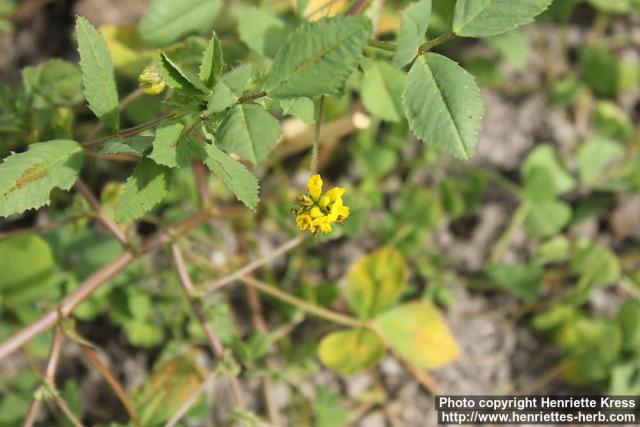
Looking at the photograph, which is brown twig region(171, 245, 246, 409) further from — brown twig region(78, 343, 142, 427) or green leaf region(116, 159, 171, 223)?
green leaf region(116, 159, 171, 223)

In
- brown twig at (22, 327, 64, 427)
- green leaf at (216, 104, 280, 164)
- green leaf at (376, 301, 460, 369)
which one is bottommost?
green leaf at (376, 301, 460, 369)

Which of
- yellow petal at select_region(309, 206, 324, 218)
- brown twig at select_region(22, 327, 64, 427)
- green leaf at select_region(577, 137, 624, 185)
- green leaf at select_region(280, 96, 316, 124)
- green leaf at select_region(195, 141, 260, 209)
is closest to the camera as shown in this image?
green leaf at select_region(195, 141, 260, 209)

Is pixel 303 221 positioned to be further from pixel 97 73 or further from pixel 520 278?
pixel 520 278

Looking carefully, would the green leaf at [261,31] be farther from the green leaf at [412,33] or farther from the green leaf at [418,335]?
the green leaf at [418,335]

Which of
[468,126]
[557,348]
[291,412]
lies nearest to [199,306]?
[291,412]

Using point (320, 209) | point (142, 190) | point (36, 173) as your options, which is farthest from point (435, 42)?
point (36, 173)

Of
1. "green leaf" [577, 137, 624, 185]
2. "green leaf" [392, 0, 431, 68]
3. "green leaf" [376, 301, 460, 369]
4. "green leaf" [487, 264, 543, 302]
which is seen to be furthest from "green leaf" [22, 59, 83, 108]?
"green leaf" [577, 137, 624, 185]
